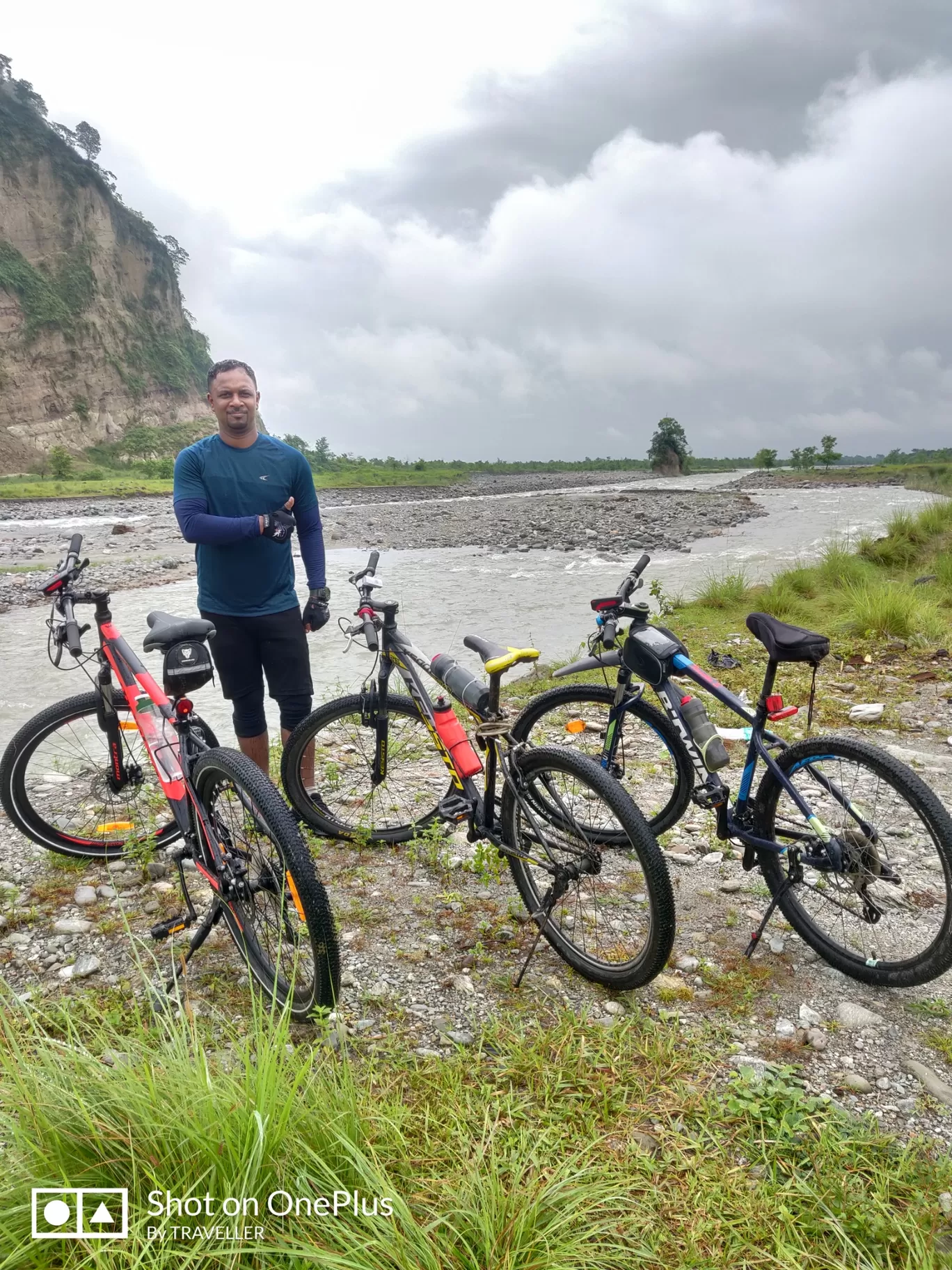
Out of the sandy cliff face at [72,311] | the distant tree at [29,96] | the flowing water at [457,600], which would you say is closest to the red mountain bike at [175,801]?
the flowing water at [457,600]

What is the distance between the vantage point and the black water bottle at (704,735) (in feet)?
10.8

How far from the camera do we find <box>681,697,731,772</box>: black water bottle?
329 cm

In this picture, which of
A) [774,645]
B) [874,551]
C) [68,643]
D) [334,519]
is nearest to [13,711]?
[68,643]

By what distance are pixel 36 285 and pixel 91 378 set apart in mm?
9192

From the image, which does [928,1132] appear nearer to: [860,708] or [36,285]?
[860,708]

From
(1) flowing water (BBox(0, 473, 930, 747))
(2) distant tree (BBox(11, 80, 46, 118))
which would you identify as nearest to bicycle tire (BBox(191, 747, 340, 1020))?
(1) flowing water (BBox(0, 473, 930, 747))

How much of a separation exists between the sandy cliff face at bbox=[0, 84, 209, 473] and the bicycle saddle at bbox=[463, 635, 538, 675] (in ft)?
207

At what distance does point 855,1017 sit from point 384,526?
24956 mm

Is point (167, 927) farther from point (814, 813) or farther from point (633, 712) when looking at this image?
point (814, 813)

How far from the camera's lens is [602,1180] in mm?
1969

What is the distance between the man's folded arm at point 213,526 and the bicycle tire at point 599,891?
6.50 ft

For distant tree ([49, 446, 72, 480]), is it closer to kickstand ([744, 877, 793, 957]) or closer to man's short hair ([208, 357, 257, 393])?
man's short hair ([208, 357, 257, 393])

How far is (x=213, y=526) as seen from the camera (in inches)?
156

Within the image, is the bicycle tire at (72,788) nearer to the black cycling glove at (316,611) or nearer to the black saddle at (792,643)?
the black cycling glove at (316,611)
